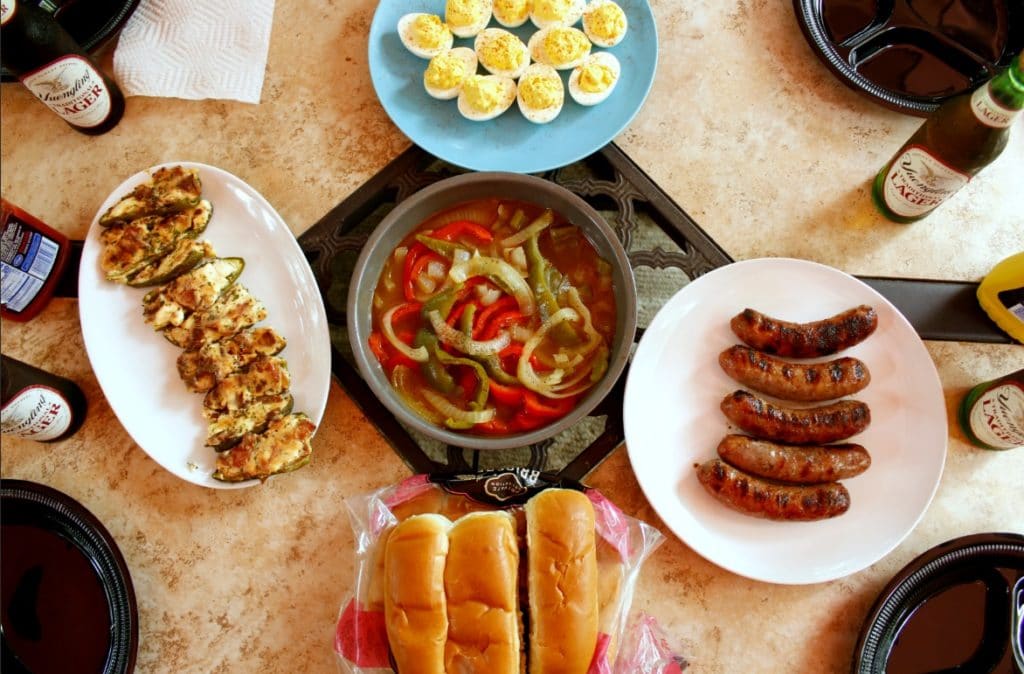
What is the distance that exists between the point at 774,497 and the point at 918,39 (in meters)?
1.80

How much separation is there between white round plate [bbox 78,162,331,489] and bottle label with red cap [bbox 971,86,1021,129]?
7.02ft

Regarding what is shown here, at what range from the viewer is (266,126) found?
8.82 feet

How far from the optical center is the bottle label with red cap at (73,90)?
2.40m

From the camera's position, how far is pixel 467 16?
249cm

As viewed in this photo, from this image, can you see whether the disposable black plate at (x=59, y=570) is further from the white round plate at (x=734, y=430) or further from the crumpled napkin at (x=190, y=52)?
the white round plate at (x=734, y=430)

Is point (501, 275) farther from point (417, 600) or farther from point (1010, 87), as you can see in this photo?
point (1010, 87)

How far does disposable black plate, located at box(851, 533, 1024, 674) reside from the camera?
2172 millimetres

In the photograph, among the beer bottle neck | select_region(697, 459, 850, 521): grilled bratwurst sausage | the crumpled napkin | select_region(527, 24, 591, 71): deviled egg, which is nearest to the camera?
the beer bottle neck

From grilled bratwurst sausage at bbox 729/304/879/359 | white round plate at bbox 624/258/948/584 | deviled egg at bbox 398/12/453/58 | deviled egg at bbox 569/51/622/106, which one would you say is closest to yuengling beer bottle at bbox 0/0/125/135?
deviled egg at bbox 398/12/453/58

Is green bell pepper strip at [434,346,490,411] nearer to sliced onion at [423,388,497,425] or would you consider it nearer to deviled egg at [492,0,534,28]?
sliced onion at [423,388,497,425]

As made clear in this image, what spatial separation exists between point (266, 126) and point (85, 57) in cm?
64

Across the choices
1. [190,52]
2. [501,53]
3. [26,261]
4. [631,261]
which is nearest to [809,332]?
[631,261]

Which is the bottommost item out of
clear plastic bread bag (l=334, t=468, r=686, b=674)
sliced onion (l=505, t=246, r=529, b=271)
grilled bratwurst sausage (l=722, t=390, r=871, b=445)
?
clear plastic bread bag (l=334, t=468, r=686, b=674)

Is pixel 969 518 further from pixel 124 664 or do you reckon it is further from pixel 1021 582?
pixel 124 664
